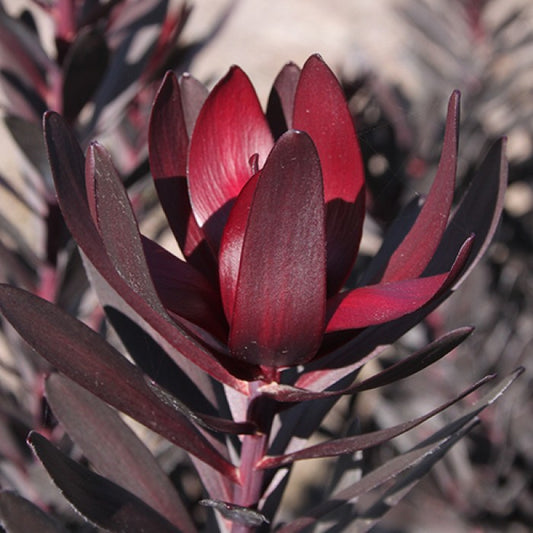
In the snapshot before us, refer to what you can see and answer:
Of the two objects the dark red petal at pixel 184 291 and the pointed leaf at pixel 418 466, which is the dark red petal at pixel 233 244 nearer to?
the dark red petal at pixel 184 291

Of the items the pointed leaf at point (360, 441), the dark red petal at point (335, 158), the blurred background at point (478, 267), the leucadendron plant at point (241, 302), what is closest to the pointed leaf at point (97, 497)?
the leucadendron plant at point (241, 302)

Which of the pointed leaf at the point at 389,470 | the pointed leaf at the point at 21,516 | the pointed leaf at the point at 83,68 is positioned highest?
the pointed leaf at the point at 83,68

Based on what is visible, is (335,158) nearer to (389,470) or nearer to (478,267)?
(389,470)

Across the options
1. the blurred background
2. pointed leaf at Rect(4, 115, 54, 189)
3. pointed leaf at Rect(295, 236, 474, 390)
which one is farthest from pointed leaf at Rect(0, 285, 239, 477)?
the blurred background

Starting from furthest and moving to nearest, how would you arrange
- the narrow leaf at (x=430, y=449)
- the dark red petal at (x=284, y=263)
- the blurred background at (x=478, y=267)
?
the blurred background at (x=478, y=267), the narrow leaf at (x=430, y=449), the dark red petal at (x=284, y=263)

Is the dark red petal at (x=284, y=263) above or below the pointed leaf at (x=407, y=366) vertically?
above

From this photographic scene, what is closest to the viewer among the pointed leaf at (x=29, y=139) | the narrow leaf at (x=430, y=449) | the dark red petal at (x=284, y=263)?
the dark red petal at (x=284, y=263)

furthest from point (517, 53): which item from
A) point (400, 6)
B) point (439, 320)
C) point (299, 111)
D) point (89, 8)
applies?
point (299, 111)

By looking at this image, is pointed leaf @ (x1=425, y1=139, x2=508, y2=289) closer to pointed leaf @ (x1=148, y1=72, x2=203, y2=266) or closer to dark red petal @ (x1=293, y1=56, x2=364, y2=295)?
dark red petal @ (x1=293, y1=56, x2=364, y2=295)
